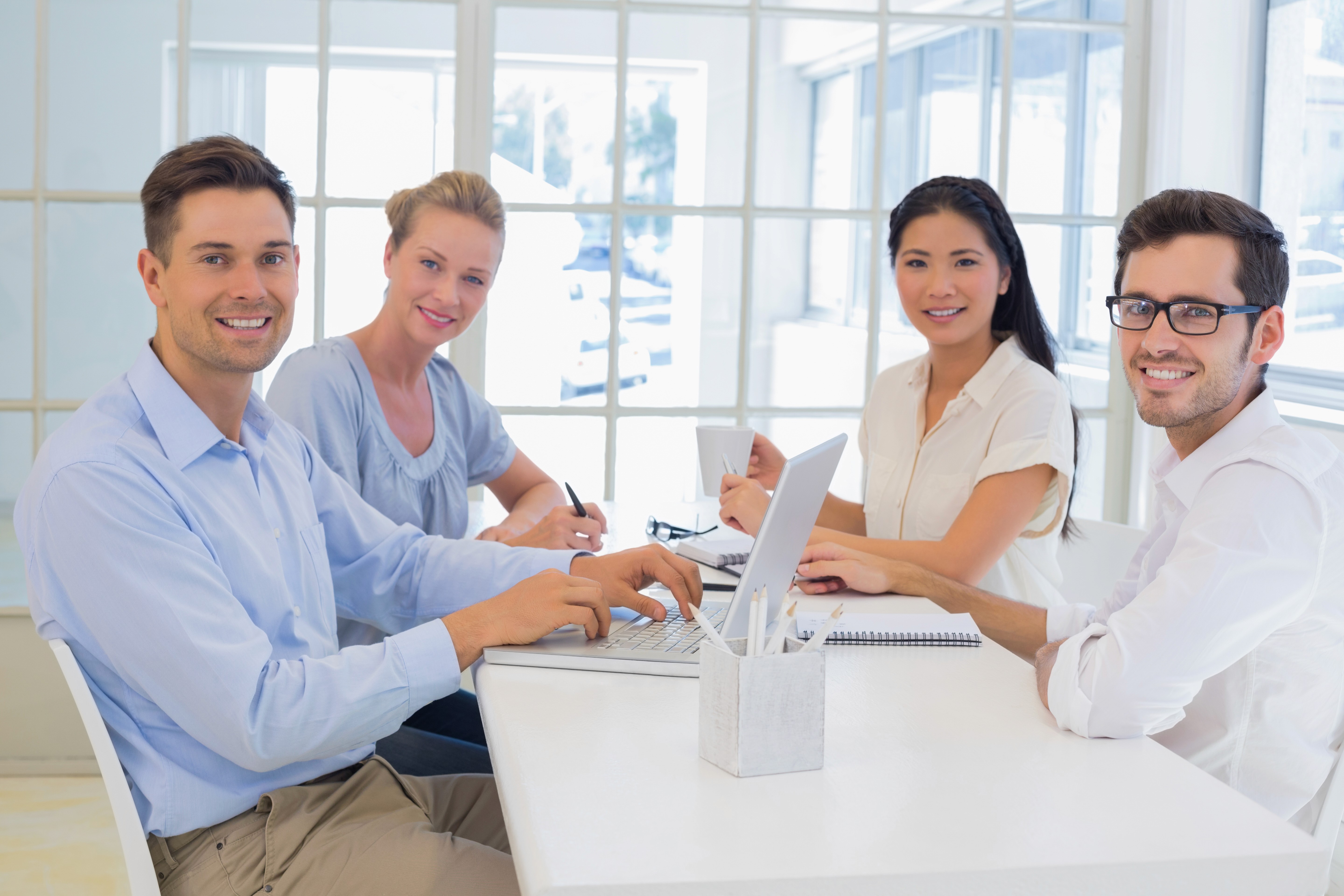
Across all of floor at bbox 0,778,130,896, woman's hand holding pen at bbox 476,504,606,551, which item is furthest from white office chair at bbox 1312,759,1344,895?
floor at bbox 0,778,130,896

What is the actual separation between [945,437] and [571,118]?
5.00 feet

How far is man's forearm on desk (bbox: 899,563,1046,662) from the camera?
1.63 meters

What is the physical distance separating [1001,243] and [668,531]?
84 cm

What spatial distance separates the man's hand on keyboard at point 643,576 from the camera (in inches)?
57.2

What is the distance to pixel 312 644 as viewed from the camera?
1375mm

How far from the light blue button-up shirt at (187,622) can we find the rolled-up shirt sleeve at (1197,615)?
0.66 meters

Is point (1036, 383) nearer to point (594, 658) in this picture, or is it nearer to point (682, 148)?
point (594, 658)

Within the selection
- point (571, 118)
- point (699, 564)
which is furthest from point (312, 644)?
point (571, 118)

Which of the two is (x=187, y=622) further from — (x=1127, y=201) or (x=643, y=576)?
(x=1127, y=201)

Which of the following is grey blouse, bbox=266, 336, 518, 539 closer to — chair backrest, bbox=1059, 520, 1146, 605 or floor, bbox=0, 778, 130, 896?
floor, bbox=0, 778, 130, 896

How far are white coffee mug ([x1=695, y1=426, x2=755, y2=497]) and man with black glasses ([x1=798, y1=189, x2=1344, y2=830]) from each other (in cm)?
67

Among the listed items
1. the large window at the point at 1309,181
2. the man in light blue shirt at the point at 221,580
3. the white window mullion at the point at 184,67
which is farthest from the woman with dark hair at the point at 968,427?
the white window mullion at the point at 184,67

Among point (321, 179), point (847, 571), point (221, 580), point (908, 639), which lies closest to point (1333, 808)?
point (908, 639)

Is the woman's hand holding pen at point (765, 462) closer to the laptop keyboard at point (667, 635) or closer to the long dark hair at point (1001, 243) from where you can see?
the long dark hair at point (1001, 243)
